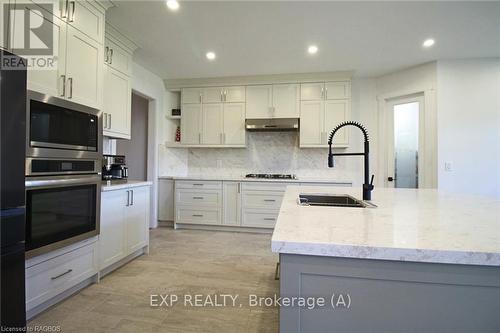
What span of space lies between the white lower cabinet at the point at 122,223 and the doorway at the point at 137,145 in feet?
5.64

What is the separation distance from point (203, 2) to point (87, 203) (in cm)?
206

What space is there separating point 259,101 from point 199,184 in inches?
69.5

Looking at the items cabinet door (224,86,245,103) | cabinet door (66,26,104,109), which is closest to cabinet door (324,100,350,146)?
cabinet door (224,86,245,103)

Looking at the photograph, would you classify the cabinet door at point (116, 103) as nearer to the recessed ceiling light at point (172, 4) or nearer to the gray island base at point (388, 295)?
the recessed ceiling light at point (172, 4)

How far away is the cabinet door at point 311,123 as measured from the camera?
393 centimetres

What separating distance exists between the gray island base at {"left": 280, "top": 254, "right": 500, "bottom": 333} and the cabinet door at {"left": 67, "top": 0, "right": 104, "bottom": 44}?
2441mm

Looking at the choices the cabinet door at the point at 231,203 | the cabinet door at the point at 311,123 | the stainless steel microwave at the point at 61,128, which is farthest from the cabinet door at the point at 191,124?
the stainless steel microwave at the point at 61,128

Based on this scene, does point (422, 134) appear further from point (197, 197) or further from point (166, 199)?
point (166, 199)

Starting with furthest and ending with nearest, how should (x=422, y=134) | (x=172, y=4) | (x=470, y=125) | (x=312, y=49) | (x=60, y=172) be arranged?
1. (x=422, y=134)
2. (x=470, y=125)
3. (x=312, y=49)
4. (x=172, y=4)
5. (x=60, y=172)

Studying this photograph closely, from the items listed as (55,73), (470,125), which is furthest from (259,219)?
(470,125)

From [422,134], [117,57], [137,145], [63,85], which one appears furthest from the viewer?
[137,145]

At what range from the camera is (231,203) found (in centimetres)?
394

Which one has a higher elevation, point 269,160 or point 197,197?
point 269,160

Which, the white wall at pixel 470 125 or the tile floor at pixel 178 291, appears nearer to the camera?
the tile floor at pixel 178 291
